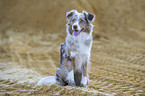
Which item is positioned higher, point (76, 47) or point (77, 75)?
point (76, 47)

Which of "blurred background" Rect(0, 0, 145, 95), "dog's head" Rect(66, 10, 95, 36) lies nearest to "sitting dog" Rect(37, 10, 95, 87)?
"dog's head" Rect(66, 10, 95, 36)

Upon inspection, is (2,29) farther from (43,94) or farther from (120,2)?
(43,94)

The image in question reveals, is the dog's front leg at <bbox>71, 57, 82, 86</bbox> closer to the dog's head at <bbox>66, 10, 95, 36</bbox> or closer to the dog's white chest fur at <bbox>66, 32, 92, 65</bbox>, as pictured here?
the dog's white chest fur at <bbox>66, 32, 92, 65</bbox>

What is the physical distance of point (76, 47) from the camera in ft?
13.1

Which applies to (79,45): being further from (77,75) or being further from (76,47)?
(77,75)

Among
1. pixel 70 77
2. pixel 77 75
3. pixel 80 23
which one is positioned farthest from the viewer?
pixel 77 75

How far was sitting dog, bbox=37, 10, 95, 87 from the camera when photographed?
3.99m

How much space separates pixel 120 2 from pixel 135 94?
17141 millimetres

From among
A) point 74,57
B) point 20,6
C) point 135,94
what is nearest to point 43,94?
point 74,57

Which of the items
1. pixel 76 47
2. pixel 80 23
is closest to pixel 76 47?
pixel 76 47

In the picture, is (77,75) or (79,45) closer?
(79,45)

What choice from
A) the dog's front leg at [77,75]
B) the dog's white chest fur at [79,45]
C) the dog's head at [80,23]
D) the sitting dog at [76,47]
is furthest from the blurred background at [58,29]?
the dog's head at [80,23]

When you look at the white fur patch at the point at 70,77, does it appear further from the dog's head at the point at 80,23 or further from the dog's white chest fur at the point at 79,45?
the dog's head at the point at 80,23

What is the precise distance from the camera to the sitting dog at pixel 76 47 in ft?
13.1
